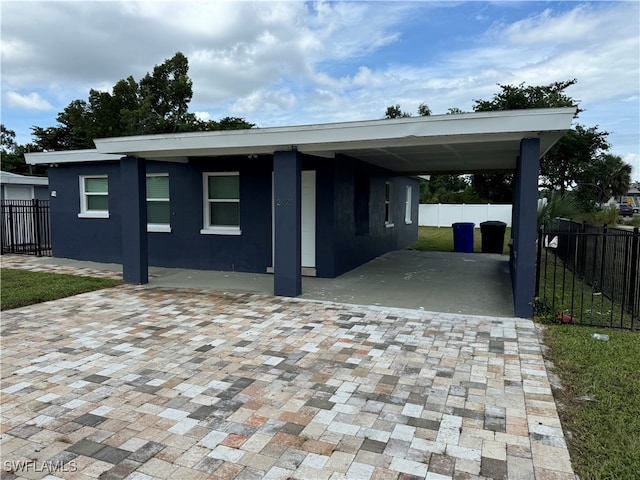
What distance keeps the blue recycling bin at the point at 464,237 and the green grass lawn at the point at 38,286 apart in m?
10.8

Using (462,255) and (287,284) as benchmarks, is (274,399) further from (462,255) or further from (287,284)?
(462,255)

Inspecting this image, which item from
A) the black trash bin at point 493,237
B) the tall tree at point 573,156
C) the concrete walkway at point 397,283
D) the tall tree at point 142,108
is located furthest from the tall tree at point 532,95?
the tall tree at point 142,108

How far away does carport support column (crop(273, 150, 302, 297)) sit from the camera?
7.30 m

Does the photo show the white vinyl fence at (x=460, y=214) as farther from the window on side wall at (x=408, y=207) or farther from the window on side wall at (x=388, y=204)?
the window on side wall at (x=388, y=204)

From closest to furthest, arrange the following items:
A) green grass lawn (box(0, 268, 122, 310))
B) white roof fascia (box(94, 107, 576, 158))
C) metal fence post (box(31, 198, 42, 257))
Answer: white roof fascia (box(94, 107, 576, 158)), green grass lawn (box(0, 268, 122, 310)), metal fence post (box(31, 198, 42, 257))

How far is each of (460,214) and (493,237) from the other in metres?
Answer: 15.8

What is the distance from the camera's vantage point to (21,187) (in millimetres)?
15961

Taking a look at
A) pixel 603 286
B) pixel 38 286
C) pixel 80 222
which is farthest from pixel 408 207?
pixel 38 286

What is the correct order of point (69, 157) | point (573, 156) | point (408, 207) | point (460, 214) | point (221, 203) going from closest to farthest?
1. point (221, 203)
2. point (69, 157)
3. point (408, 207)
4. point (573, 156)
5. point (460, 214)

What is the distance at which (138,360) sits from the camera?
15.1ft

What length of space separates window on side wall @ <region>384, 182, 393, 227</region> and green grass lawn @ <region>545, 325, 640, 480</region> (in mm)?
8102

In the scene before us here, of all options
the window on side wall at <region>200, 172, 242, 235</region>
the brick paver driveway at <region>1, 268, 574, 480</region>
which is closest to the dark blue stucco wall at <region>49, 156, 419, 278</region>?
the window on side wall at <region>200, 172, 242, 235</region>

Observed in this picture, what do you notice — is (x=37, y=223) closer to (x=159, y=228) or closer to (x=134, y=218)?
(x=159, y=228)

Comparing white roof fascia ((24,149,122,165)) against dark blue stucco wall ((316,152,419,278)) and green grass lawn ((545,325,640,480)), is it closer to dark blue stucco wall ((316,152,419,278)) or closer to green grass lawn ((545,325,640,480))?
dark blue stucco wall ((316,152,419,278))
